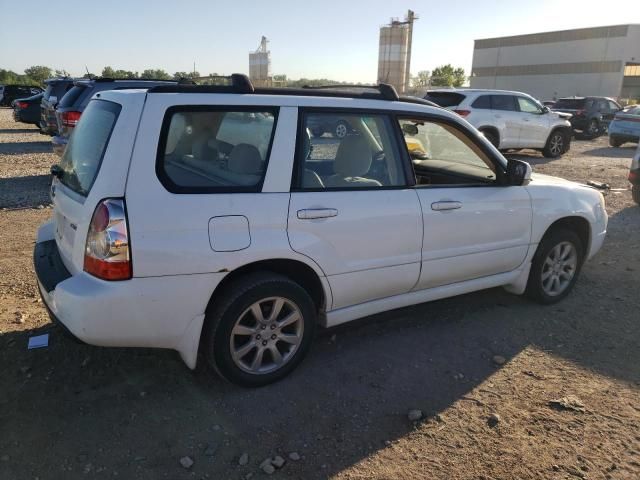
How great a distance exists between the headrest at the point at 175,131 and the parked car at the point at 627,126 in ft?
58.9

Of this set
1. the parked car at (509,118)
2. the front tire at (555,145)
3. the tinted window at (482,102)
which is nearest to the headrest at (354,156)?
the parked car at (509,118)

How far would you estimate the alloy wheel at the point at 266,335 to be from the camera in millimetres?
3090

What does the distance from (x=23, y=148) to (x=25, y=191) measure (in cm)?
702

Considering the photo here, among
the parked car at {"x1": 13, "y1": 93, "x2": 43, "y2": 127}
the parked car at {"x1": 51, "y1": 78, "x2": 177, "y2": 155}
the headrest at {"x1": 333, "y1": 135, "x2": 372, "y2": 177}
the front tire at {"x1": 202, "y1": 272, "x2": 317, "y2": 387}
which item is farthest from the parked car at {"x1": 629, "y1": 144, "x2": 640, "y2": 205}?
the parked car at {"x1": 13, "y1": 93, "x2": 43, "y2": 127}

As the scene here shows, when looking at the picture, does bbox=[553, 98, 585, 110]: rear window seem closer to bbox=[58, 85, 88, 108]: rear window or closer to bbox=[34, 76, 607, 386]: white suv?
bbox=[58, 85, 88, 108]: rear window

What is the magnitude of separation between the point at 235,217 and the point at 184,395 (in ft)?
3.80

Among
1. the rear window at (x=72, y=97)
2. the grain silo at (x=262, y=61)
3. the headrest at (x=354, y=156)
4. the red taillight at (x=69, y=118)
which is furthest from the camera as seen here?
the grain silo at (x=262, y=61)

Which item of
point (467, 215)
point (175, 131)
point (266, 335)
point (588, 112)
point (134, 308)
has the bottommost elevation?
point (266, 335)

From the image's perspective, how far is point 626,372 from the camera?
3.54 metres

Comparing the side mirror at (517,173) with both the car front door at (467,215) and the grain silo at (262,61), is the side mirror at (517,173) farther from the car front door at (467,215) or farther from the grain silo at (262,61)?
the grain silo at (262,61)

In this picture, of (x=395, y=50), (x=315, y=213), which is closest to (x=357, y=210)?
(x=315, y=213)

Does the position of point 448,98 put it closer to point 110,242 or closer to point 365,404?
point 365,404

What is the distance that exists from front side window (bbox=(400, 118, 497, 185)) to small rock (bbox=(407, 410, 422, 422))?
1.74 m

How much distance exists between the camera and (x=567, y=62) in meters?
74.5
